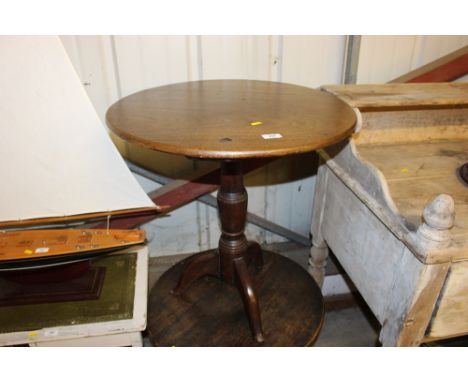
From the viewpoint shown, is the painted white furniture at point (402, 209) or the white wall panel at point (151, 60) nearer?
the painted white furniture at point (402, 209)

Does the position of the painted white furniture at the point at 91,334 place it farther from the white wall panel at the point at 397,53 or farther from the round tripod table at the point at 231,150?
the white wall panel at the point at 397,53

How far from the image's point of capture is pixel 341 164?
1215 millimetres

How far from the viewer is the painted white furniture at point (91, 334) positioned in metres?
1.10

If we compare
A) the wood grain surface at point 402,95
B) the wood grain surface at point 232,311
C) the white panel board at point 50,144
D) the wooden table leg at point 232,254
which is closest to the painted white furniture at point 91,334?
the wood grain surface at point 232,311

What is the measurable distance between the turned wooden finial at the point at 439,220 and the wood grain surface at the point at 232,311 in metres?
0.60

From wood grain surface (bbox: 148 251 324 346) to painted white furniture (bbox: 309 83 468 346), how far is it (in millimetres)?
187

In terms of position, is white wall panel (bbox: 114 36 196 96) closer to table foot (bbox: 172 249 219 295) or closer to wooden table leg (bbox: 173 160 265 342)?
wooden table leg (bbox: 173 160 265 342)

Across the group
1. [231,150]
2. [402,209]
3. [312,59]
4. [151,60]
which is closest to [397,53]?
[312,59]

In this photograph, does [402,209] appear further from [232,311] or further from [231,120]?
[232,311]

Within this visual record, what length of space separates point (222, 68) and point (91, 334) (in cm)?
106

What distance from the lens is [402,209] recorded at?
39.5 inches

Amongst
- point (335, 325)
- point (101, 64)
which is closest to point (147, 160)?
point (101, 64)
